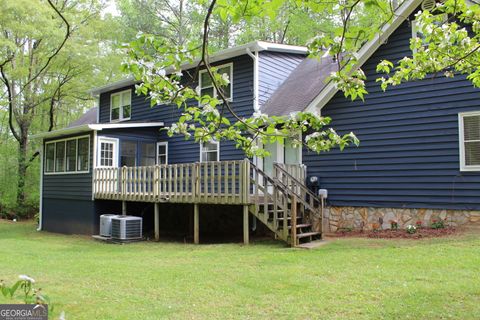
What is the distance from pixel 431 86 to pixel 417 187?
7.85 ft

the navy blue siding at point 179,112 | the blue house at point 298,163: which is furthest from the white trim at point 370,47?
the navy blue siding at point 179,112

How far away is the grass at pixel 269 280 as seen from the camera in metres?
4.87

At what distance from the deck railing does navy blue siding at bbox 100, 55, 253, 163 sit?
4.55 ft

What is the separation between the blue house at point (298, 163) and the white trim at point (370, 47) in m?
0.03

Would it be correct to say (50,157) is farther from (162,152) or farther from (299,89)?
(299,89)

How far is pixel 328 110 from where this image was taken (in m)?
11.8

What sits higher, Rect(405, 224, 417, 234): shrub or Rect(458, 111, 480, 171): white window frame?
Rect(458, 111, 480, 171): white window frame

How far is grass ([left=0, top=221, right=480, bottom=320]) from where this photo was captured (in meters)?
4.87

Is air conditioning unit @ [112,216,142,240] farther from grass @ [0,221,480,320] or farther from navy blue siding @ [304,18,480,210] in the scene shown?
navy blue siding @ [304,18,480,210]

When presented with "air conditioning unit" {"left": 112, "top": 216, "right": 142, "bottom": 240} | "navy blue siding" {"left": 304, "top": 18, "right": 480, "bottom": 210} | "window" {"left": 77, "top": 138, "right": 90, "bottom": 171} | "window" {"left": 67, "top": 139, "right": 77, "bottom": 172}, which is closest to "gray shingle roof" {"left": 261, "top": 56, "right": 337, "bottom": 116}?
"navy blue siding" {"left": 304, "top": 18, "right": 480, "bottom": 210}

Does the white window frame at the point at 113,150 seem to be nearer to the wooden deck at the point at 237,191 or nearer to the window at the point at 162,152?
the wooden deck at the point at 237,191

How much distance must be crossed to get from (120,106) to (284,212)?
11.2 meters

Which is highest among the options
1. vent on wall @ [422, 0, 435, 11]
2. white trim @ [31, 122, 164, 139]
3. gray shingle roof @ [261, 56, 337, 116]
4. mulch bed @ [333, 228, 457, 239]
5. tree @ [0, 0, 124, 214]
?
tree @ [0, 0, 124, 214]

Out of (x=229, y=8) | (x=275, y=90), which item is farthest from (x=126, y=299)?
(x=275, y=90)
